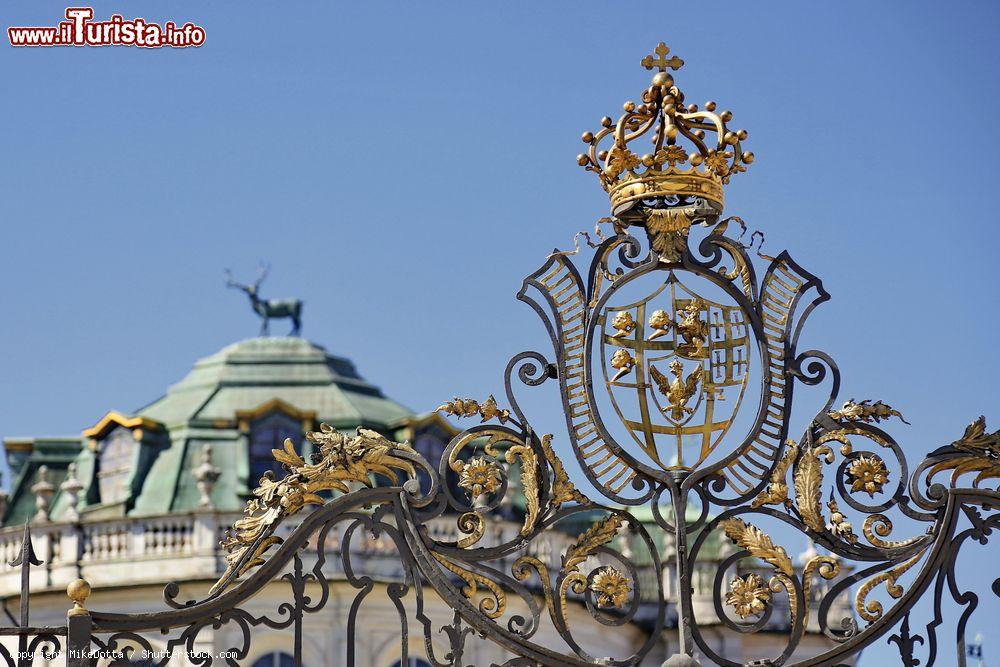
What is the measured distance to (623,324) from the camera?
42.6 feet

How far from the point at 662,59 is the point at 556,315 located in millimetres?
1490

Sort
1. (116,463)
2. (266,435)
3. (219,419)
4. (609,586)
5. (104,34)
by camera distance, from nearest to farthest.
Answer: (609,586)
(104,34)
(266,435)
(219,419)
(116,463)

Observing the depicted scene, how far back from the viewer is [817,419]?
12969 millimetres

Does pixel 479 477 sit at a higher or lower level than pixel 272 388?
lower

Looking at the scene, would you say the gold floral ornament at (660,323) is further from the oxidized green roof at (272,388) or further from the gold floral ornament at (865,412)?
the oxidized green roof at (272,388)

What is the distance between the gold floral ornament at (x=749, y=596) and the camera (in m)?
12.6

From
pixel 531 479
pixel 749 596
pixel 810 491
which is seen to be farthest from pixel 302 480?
→ pixel 810 491

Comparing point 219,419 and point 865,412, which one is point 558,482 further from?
point 219,419

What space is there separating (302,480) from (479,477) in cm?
87

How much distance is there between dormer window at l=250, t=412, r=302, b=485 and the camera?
1687 inches

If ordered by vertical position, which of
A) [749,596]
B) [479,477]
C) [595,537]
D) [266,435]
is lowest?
[749,596]

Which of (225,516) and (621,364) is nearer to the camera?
(621,364)

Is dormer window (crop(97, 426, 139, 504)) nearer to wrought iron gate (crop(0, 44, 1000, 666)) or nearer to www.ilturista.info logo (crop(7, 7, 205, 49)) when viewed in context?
www.ilturista.info logo (crop(7, 7, 205, 49))

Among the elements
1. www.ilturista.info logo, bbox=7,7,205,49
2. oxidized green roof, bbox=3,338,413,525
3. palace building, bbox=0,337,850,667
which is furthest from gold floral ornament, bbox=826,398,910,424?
oxidized green roof, bbox=3,338,413,525
